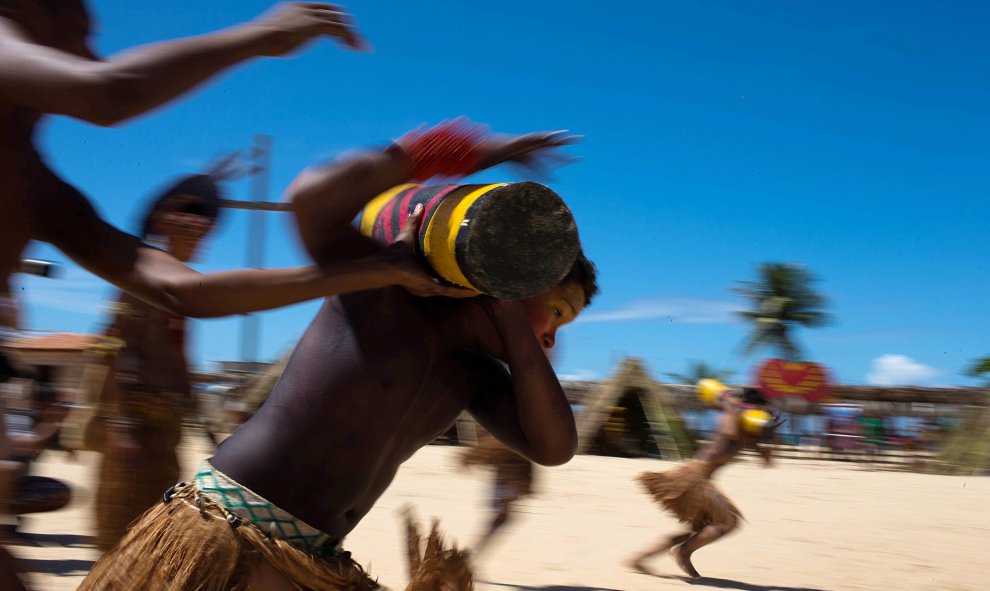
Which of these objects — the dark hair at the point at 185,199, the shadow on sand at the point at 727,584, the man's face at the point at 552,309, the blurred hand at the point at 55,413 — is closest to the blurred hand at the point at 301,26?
the man's face at the point at 552,309

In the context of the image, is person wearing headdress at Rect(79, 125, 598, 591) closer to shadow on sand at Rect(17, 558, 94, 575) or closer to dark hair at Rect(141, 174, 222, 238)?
dark hair at Rect(141, 174, 222, 238)

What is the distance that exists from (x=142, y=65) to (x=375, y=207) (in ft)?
2.06

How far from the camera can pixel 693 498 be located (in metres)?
6.55

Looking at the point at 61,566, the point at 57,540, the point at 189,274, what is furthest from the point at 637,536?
the point at 189,274

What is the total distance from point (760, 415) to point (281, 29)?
A: 6081mm

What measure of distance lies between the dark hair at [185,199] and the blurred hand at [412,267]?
2.00 meters

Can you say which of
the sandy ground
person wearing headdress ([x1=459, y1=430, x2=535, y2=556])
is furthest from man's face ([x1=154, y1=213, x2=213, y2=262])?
person wearing headdress ([x1=459, y1=430, x2=535, y2=556])

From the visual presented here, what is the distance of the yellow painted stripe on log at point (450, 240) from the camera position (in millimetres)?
1651

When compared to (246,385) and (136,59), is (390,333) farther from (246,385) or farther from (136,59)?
(246,385)

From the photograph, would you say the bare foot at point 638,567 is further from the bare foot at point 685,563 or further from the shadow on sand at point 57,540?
the shadow on sand at point 57,540

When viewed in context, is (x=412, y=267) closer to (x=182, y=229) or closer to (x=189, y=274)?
(x=189, y=274)

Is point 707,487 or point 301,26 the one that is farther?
point 707,487

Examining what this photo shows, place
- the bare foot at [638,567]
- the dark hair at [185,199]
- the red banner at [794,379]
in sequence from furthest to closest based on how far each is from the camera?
1. the red banner at [794,379]
2. the bare foot at [638,567]
3. the dark hair at [185,199]

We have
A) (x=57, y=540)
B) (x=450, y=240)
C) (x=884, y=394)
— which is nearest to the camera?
(x=450, y=240)
